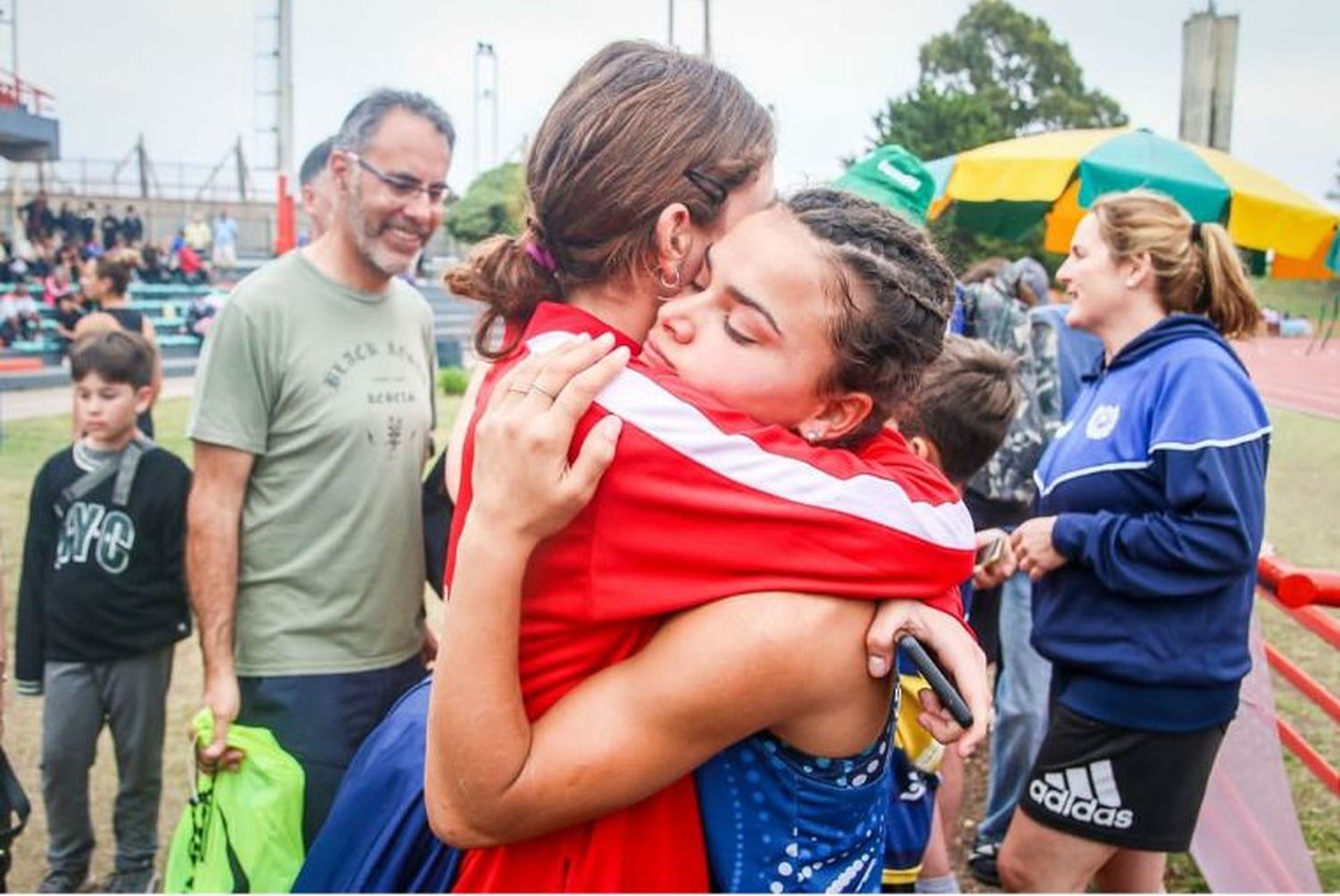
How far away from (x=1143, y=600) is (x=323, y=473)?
83.4 inches

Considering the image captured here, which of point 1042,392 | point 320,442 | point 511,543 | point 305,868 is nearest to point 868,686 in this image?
point 511,543

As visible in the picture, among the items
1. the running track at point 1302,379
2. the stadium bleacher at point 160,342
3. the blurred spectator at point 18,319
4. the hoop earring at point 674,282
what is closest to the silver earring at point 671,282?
the hoop earring at point 674,282

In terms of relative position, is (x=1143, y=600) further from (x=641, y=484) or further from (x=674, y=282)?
(x=641, y=484)

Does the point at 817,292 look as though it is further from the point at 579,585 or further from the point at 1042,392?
the point at 1042,392

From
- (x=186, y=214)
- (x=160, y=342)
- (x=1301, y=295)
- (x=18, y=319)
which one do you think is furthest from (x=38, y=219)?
(x=1301, y=295)

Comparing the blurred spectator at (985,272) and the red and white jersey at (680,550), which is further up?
the blurred spectator at (985,272)

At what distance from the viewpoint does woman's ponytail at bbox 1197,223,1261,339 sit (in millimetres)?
3127

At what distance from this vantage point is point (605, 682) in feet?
4.05

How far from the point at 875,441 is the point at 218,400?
2003 mm

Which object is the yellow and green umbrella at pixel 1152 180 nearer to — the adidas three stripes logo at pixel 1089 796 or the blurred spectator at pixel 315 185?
the blurred spectator at pixel 315 185

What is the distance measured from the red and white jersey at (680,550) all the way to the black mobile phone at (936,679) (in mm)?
58

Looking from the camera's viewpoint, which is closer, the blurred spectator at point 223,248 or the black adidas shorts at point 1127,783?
the black adidas shorts at point 1127,783

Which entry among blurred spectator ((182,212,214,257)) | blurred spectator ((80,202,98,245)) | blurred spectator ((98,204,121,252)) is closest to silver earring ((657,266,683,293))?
blurred spectator ((98,204,121,252))

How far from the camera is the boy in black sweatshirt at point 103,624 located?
149 inches
